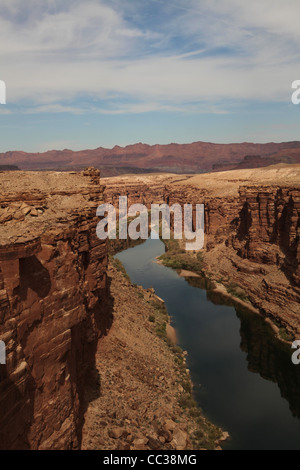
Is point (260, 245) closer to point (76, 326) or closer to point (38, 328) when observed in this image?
point (76, 326)

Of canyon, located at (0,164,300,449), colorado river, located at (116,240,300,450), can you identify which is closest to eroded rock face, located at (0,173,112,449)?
canyon, located at (0,164,300,449)

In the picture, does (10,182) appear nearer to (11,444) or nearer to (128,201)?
(11,444)

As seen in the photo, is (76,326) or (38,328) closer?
(38,328)

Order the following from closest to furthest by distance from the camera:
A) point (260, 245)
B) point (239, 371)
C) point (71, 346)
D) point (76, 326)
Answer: point (71, 346) → point (76, 326) → point (239, 371) → point (260, 245)

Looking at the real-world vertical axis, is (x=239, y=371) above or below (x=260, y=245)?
below

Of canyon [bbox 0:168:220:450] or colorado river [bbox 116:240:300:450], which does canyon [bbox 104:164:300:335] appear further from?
canyon [bbox 0:168:220:450]

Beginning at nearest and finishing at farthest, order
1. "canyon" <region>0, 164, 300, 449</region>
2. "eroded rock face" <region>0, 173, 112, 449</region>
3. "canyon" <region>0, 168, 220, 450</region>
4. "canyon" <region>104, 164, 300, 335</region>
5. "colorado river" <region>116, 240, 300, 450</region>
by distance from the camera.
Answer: "eroded rock face" <region>0, 173, 112, 449</region>, "canyon" <region>0, 168, 220, 450</region>, "canyon" <region>0, 164, 300, 449</region>, "colorado river" <region>116, 240, 300, 450</region>, "canyon" <region>104, 164, 300, 335</region>

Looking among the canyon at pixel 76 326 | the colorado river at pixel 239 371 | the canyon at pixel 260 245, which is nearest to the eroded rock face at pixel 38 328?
the canyon at pixel 76 326

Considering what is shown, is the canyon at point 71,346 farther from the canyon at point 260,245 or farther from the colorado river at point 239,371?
the canyon at point 260,245

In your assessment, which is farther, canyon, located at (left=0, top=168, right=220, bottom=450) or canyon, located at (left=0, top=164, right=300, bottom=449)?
canyon, located at (left=0, top=164, right=300, bottom=449)

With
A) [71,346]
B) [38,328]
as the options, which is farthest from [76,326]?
[38,328]
